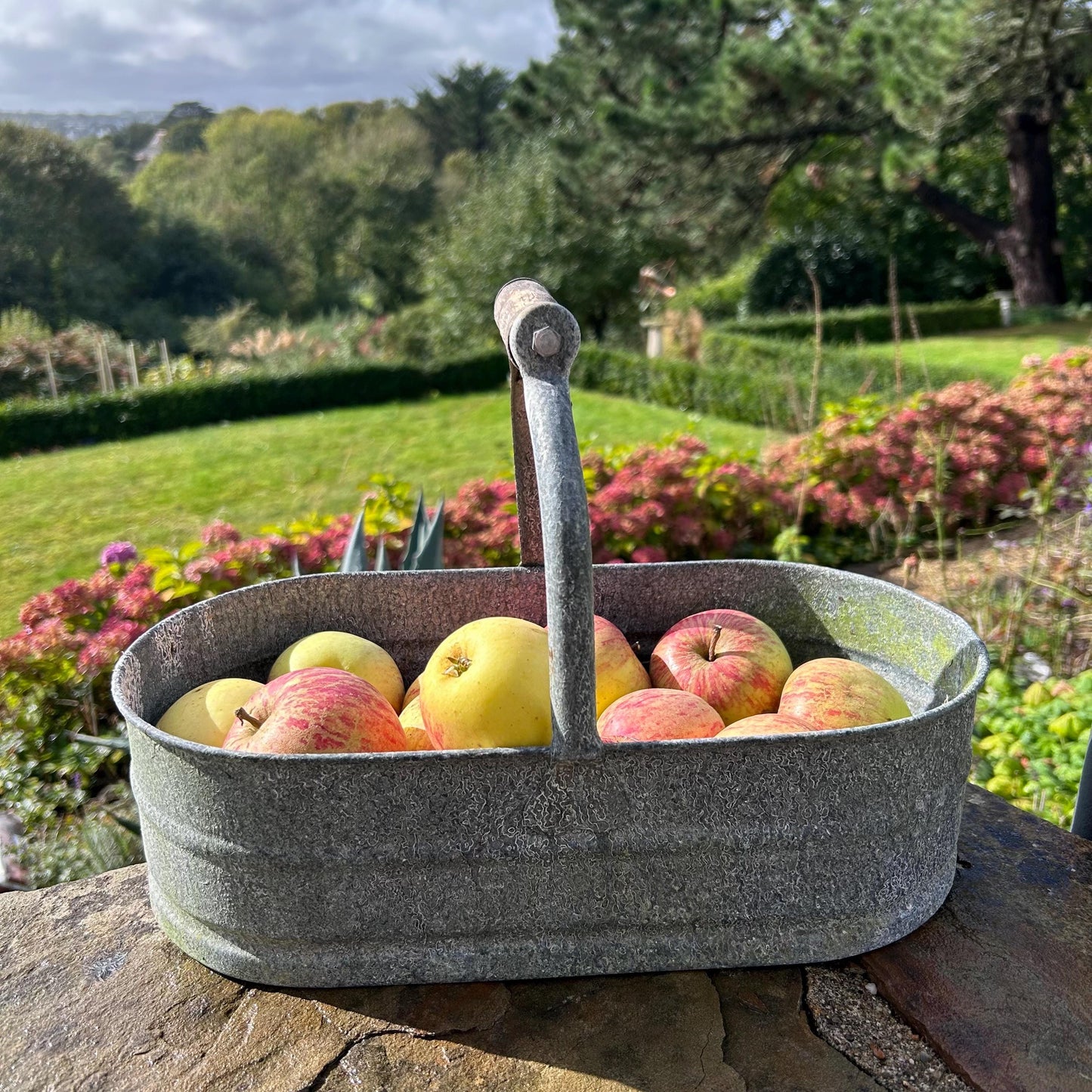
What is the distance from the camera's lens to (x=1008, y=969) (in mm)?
996

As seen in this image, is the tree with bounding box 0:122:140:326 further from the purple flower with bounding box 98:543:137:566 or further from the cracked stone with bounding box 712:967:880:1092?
the cracked stone with bounding box 712:967:880:1092

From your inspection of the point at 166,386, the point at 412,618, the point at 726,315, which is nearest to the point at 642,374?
the point at 166,386

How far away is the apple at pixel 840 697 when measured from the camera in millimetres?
1060

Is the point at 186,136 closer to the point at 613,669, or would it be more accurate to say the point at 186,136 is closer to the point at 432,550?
the point at 432,550

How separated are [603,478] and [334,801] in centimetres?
343

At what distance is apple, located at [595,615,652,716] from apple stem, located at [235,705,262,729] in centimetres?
40

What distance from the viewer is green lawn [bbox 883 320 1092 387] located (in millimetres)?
9461

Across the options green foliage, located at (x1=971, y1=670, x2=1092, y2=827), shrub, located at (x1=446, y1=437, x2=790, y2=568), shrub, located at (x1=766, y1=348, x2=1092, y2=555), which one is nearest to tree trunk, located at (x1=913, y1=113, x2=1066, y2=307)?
shrub, located at (x1=766, y1=348, x2=1092, y2=555)

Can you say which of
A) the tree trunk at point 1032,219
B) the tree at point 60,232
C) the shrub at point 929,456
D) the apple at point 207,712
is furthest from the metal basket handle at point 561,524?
the tree at point 60,232

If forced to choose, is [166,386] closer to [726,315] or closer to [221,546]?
[221,546]

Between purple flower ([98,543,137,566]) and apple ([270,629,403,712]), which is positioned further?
purple flower ([98,543,137,566])

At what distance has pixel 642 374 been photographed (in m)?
11.8

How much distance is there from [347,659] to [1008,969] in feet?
2.69

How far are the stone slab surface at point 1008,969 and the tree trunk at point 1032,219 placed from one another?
51.4 ft
